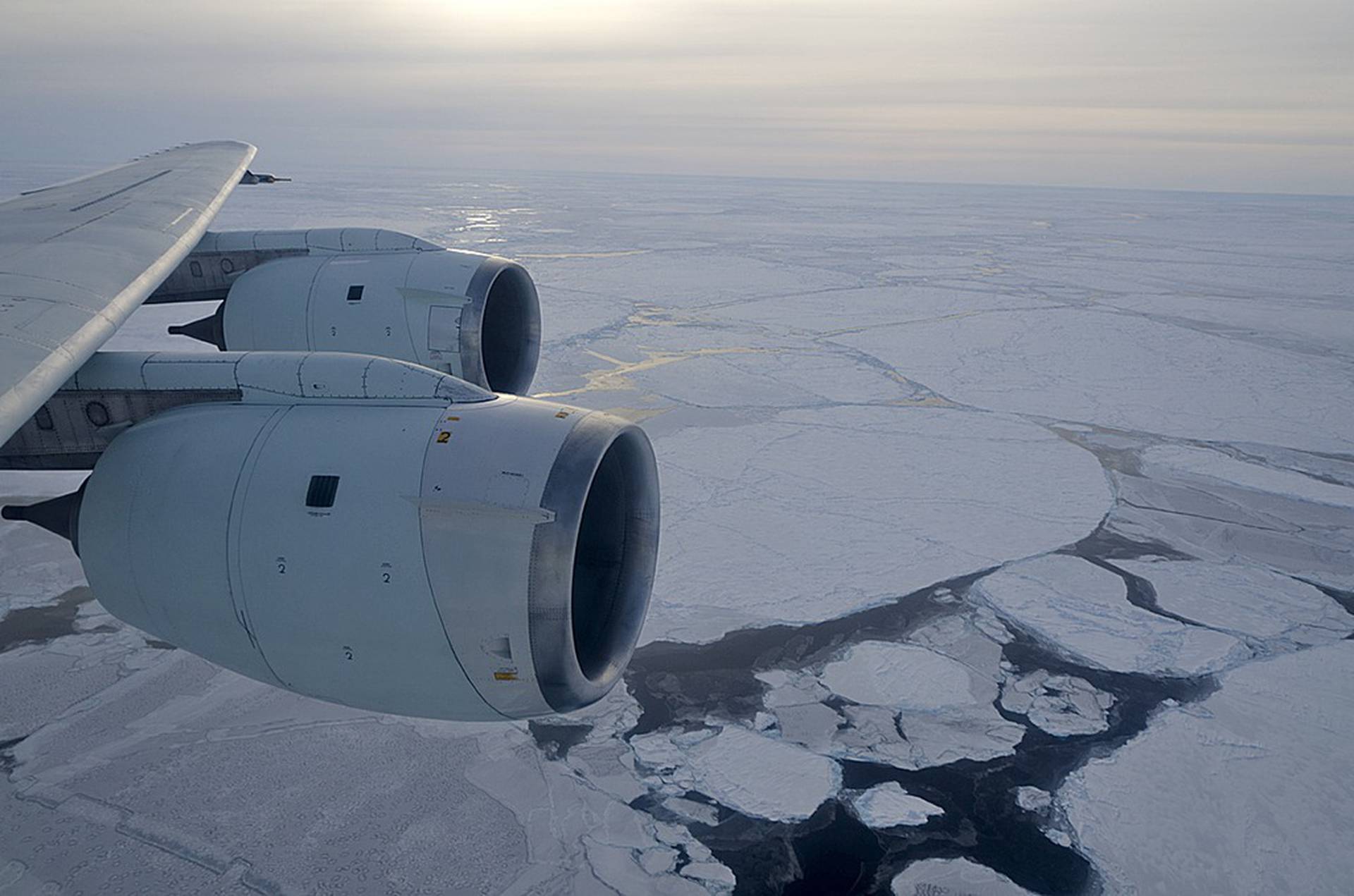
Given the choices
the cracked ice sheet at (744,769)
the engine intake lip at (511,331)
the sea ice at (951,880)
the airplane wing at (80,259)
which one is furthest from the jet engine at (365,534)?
the engine intake lip at (511,331)

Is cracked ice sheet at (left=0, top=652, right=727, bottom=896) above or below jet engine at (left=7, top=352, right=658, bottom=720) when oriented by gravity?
below

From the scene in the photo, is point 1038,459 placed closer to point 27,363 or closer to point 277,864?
point 277,864

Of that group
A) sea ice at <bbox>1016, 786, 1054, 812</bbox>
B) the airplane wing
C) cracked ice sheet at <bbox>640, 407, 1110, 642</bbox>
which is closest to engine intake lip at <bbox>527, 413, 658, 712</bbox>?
the airplane wing

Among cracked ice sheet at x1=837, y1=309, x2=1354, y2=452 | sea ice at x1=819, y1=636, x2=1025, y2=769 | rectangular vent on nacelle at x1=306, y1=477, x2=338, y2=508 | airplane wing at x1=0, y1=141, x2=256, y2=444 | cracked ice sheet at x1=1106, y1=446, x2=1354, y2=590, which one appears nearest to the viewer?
airplane wing at x1=0, y1=141, x2=256, y2=444

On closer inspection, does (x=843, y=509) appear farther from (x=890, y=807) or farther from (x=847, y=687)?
(x=890, y=807)

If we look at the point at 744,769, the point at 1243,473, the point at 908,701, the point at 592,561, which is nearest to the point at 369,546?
the point at 592,561

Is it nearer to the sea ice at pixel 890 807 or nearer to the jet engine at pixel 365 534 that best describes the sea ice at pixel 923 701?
the sea ice at pixel 890 807

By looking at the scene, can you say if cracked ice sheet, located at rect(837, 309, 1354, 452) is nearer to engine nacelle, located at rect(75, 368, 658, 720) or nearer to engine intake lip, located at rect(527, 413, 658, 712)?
engine intake lip, located at rect(527, 413, 658, 712)
